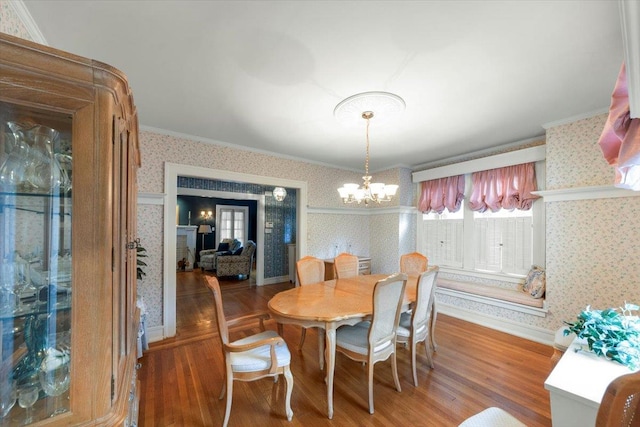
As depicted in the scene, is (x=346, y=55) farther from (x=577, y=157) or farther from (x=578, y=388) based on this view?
(x=577, y=157)

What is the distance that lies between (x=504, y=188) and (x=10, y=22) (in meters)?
4.88

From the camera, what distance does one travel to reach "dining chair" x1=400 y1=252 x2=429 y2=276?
11.2 feet

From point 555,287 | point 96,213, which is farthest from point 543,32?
point 555,287

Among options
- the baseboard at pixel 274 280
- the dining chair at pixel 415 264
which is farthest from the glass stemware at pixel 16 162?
the baseboard at pixel 274 280

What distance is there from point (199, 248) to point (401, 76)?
26.8ft

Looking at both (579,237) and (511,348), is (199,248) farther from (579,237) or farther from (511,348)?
(579,237)


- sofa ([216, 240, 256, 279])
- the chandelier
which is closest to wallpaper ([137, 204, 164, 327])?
the chandelier

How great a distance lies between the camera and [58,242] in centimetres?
80

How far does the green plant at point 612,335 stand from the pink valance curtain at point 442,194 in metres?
2.67

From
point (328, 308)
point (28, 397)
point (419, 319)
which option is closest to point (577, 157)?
point (419, 319)

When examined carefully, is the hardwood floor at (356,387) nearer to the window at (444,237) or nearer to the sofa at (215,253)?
the window at (444,237)

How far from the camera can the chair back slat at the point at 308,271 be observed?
2928 mm

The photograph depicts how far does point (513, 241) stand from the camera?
11.8 feet

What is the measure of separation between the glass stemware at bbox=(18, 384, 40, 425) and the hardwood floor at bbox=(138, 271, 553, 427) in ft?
4.54
